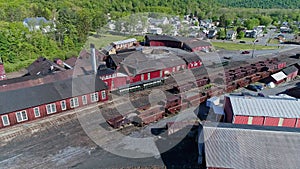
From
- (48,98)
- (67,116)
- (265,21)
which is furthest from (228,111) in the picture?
(265,21)

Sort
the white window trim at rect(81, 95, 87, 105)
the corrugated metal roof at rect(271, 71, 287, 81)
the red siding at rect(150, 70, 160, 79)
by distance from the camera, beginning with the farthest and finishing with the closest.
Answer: the red siding at rect(150, 70, 160, 79) → the corrugated metal roof at rect(271, 71, 287, 81) → the white window trim at rect(81, 95, 87, 105)

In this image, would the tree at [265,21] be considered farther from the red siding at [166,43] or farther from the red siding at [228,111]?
the red siding at [228,111]

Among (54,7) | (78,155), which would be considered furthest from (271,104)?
(54,7)

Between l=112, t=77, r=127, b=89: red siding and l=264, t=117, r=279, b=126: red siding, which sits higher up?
→ l=112, t=77, r=127, b=89: red siding

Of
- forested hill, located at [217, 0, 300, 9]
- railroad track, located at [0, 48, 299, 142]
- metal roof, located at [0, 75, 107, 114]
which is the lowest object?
railroad track, located at [0, 48, 299, 142]

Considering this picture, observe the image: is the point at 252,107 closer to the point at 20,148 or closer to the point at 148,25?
the point at 20,148

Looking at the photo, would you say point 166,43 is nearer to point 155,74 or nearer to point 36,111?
point 155,74

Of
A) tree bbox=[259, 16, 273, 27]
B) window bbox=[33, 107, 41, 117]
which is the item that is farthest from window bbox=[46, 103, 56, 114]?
tree bbox=[259, 16, 273, 27]

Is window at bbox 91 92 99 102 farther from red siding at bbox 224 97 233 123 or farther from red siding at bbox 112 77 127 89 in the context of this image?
red siding at bbox 224 97 233 123
